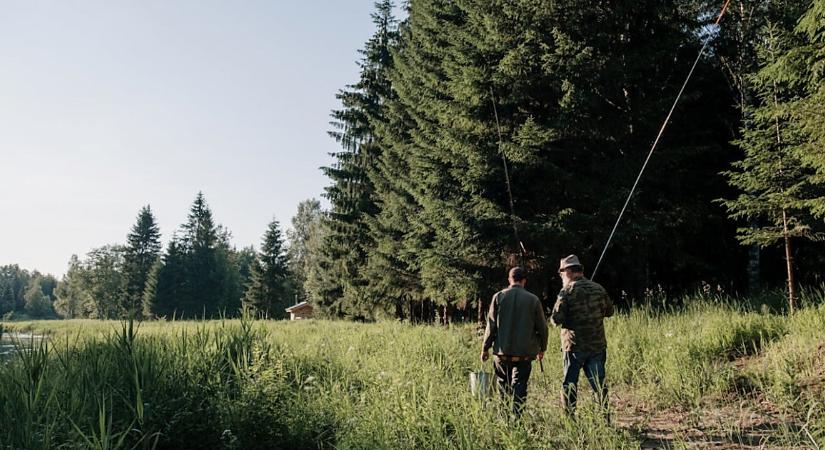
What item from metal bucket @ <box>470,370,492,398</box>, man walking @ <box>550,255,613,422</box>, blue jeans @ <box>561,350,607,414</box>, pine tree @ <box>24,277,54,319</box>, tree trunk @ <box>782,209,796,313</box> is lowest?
pine tree @ <box>24,277,54,319</box>

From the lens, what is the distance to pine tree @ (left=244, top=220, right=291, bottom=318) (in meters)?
54.1

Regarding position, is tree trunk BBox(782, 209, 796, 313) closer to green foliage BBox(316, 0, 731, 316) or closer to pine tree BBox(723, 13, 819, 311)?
pine tree BBox(723, 13, 819, 311)

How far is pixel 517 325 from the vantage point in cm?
646

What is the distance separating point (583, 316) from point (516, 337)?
2.76 feet

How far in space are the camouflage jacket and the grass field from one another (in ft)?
2.67

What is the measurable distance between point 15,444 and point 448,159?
41.2 ft

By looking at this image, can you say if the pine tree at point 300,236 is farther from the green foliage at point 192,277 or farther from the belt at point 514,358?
the belt at point 514,358

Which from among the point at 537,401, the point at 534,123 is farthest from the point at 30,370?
the point at 534,123

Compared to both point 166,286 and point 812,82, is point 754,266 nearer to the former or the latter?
point 812,82

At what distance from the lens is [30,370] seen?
19.1 feet

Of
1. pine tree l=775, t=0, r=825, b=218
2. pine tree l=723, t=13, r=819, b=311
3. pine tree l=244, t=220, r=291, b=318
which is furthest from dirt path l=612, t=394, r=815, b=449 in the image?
pine tree l=244, t=220, r=291, b=318

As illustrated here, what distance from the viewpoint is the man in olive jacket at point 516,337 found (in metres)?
6.41

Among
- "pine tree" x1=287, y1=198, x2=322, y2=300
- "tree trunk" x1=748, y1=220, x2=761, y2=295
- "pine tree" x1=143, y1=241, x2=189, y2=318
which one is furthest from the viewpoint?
"pine tree" x1=287, y1=198, x2=322, y2=300

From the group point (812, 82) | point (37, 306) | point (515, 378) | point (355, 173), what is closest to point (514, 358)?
point (515, 378)
